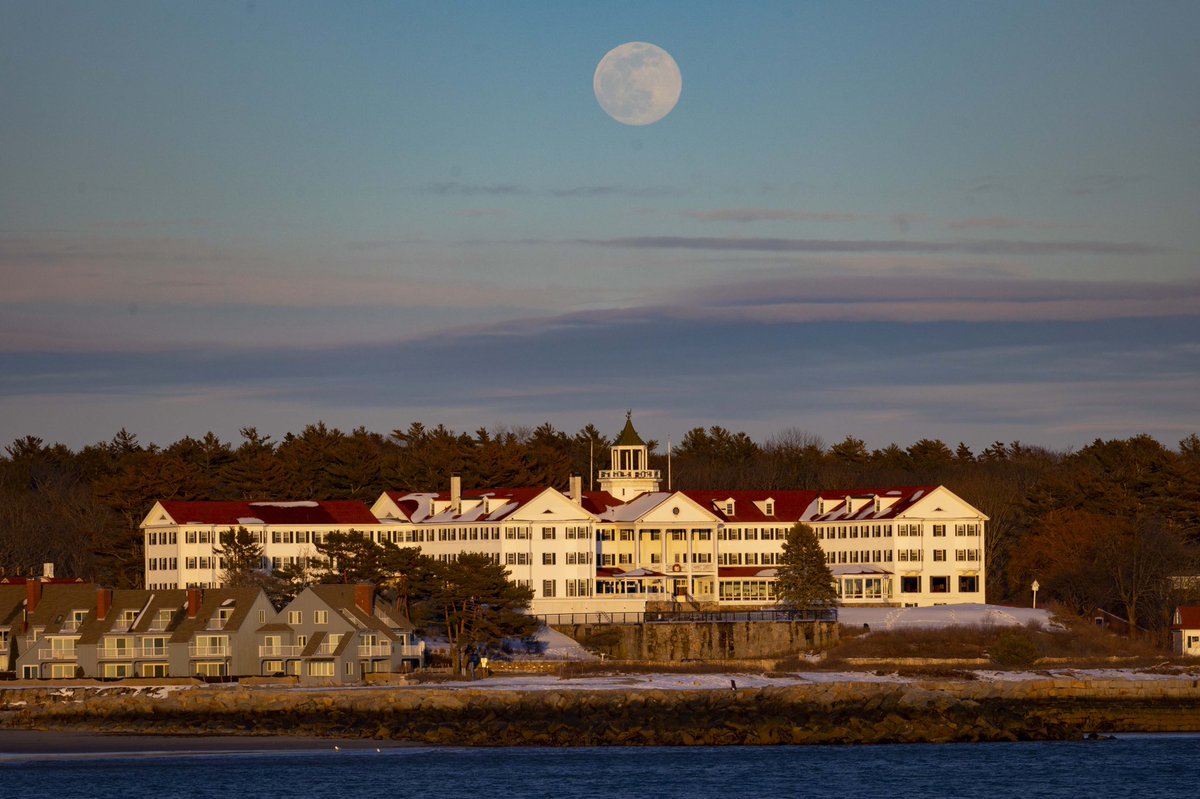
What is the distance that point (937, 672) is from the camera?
3189 inches

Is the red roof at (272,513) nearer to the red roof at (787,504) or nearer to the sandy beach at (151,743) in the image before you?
the red roof at (787,504)

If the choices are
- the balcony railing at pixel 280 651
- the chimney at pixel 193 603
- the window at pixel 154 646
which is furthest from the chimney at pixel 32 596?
the balcony railing at pixel 280 651

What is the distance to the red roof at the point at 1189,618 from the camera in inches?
3445

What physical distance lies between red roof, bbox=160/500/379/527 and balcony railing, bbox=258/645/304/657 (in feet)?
59.3

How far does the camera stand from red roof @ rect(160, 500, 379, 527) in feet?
325

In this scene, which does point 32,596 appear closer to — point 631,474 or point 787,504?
point 631,474

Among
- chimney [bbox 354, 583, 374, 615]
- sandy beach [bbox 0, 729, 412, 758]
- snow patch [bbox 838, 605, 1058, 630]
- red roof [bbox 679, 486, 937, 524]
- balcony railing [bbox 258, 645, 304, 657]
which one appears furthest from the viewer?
red roof [bbox 679, 486, 937, 524]

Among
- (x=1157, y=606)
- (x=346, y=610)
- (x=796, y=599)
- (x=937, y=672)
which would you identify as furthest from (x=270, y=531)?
(x=1157, y=606)

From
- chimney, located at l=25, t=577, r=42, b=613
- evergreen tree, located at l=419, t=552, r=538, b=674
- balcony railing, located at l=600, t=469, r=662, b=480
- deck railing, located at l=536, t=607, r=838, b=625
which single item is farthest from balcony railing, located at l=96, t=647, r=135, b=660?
balcony railing, located at l=600, t=469, r=662, b=480

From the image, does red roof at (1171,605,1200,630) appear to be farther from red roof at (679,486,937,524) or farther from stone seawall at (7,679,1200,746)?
red roof at (679,486,937,524)

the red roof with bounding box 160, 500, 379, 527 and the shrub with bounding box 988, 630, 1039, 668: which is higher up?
the red roof with bounding box 160, 500, 379, 527

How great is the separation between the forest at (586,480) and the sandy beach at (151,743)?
3747cm

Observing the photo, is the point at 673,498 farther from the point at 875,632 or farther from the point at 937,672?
the point at 937,672

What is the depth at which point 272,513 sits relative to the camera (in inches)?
3981
